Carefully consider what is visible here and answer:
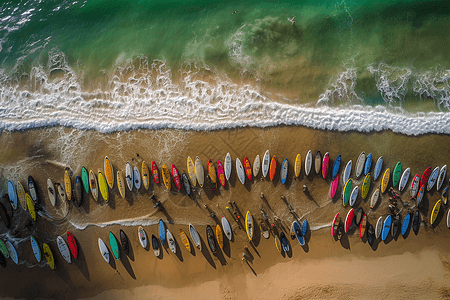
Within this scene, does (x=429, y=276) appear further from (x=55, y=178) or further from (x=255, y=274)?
(x=55, y=178)

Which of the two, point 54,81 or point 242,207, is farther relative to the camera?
point 54,81

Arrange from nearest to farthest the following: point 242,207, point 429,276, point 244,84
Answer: point 429,276
point 242,207
point 244,84

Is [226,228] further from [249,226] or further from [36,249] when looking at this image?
[36,249]

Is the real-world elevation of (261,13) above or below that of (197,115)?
above

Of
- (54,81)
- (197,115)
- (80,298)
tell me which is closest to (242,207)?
(197,115)

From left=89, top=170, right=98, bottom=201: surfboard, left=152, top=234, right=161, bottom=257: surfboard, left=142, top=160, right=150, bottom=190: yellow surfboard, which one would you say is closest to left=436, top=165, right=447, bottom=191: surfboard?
left=152, top=234, right=161, bottom=257: surfboard

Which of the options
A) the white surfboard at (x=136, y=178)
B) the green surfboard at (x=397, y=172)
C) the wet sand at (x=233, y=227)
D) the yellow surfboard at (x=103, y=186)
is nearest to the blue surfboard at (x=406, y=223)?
the wet sand at (x=233, y=227)

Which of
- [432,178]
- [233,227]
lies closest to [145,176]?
[233,227]

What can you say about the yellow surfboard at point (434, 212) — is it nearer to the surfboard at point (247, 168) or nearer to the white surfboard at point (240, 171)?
the surfboard at point (247, 168)
